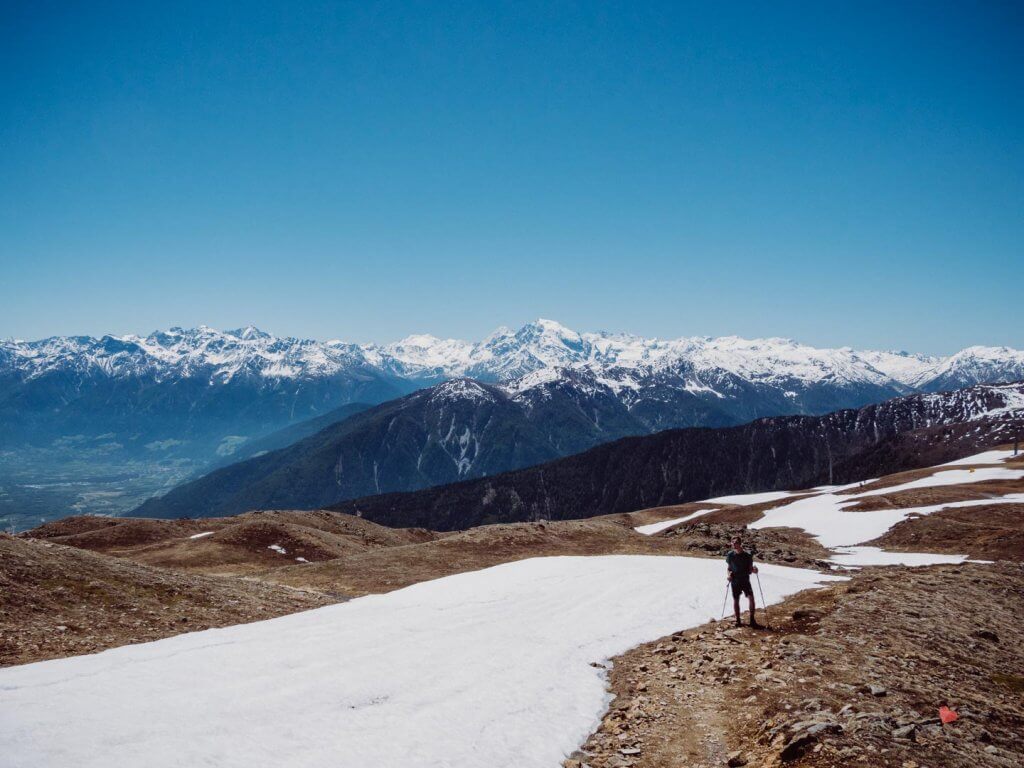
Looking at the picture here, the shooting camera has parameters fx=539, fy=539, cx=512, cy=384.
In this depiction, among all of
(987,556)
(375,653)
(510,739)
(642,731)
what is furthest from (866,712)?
(987,556)

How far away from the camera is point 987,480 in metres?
75.8

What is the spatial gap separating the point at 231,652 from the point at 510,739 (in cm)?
916

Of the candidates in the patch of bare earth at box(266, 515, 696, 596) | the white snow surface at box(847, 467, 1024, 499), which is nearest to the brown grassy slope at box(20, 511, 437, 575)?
the patch of bare earth at box(266, 515, 696, 596)

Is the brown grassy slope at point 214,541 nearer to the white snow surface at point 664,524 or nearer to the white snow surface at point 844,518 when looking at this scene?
the white snow surface at point 664,524

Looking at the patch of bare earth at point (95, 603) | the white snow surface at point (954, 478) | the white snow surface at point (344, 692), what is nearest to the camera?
the white snow surface at point (344, 692)

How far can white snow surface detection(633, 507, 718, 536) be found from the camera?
93.5 meters

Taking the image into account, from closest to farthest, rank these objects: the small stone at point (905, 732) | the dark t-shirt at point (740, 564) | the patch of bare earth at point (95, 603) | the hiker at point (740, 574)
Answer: the small stone at point (905, 732) < the patch of bare earth at point (95, 603) < the hiker at point (740, 574) < the dark t-shirt at point (740, 564)

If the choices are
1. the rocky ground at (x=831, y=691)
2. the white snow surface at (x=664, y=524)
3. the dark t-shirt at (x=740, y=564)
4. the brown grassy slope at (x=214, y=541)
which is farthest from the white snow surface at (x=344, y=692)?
the white snow surface at (x=664, y=524)

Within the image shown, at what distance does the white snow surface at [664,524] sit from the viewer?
93.5 meters

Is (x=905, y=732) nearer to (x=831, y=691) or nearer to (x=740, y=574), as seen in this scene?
(x=831, y=691)

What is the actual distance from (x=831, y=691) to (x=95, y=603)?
26937 millimetres

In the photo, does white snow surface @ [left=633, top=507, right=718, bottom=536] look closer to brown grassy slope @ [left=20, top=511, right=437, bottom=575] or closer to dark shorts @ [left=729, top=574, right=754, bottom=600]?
brown grassy slope @ [left=20, top=511, right=437, bottom=575]

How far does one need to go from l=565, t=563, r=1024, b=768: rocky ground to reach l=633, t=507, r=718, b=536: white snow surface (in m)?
73.1

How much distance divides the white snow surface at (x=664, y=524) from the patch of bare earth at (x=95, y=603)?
73239 millimetres
